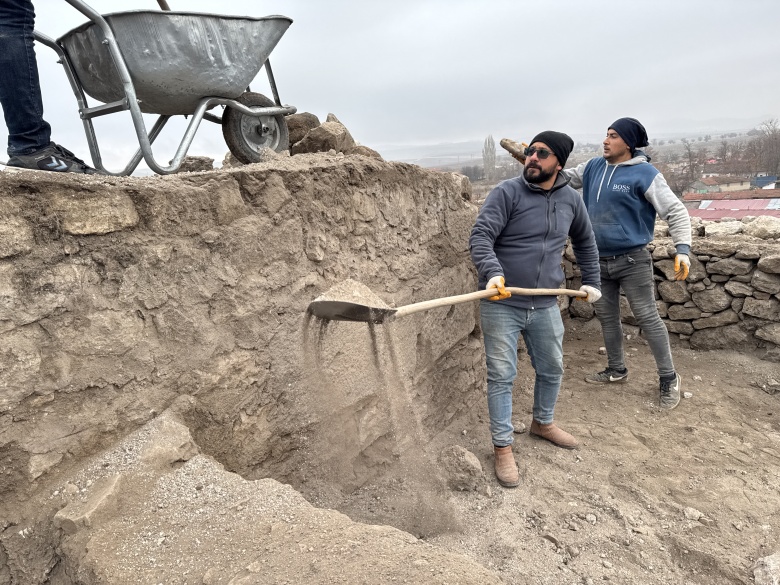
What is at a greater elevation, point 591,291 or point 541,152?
point 541,152

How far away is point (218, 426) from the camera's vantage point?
2057 mm

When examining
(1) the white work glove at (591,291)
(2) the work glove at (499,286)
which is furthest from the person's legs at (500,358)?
(1) the white work glove at (591,291)

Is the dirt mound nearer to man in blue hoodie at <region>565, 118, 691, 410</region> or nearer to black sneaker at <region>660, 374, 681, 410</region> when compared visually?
black sneaker at <region>660, 374, 681, 410</region>

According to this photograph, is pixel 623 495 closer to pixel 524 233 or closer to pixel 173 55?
pixel 524 233

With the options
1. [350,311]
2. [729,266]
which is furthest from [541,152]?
[729,266]

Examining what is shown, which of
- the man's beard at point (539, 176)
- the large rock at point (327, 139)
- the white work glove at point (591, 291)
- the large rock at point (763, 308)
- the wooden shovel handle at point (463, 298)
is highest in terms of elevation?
the large rock at point (327, 139)

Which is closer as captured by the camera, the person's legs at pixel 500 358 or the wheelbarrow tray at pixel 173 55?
the wheelbarrow tray at pixel 173 55

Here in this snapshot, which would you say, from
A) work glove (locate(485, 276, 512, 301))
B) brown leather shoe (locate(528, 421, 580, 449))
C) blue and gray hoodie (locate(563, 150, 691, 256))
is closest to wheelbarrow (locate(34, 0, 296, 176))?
work glove (locate(485, 276, 512, 301))

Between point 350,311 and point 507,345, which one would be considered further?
point 507,345

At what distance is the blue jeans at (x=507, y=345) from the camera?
278 cm

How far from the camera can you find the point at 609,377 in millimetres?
4160

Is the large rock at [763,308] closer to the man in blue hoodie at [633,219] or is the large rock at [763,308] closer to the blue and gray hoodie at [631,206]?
the man in blue hoodie at [633,219]

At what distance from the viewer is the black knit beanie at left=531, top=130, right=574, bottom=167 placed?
265cm

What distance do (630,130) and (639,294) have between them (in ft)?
3.93
